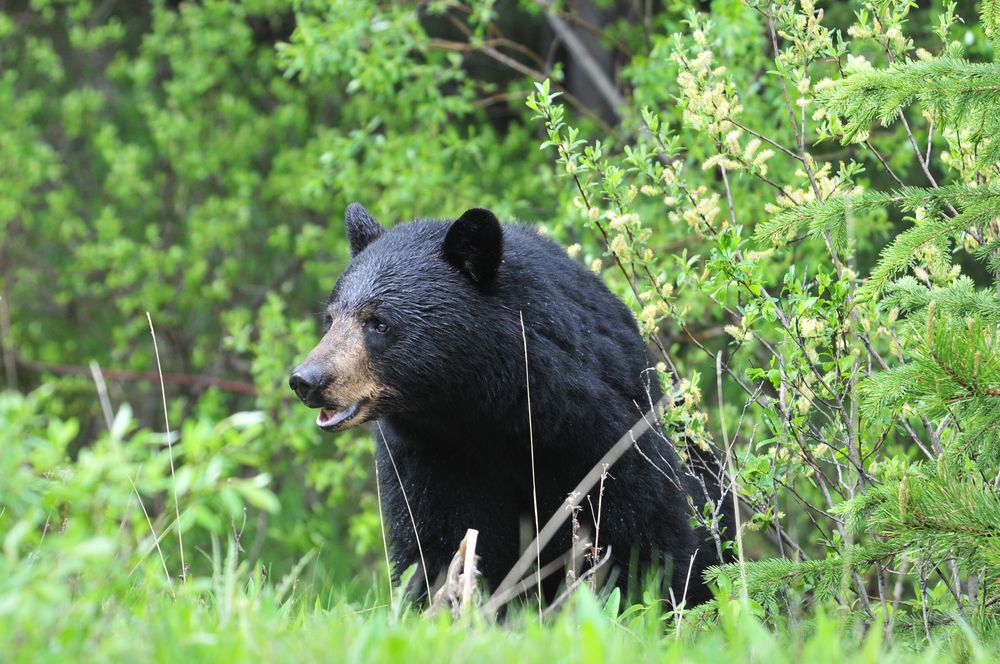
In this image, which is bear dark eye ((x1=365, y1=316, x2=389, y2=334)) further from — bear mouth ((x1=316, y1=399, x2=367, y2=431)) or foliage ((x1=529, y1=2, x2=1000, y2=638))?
foliage ((x1=529, y1=2, x2=1000, y2=638))

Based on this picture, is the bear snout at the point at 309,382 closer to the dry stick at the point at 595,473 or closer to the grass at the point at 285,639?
the dry stick at the point at 595,473

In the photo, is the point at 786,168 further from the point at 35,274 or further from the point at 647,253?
the point at 35,274

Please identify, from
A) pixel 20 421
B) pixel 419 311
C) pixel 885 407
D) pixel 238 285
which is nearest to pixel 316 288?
pixel 238 285

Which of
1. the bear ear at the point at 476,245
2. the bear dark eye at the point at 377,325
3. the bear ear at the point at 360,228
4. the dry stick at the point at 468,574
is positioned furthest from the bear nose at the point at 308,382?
the dry stick at the point at 468,574

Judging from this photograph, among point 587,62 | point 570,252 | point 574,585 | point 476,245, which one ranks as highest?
point 587,62

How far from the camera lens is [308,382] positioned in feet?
14.2

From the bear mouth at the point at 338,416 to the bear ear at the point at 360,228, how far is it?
2.89ft

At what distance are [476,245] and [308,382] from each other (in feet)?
2.75

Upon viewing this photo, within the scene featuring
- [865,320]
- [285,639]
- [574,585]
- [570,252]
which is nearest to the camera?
[285,639]

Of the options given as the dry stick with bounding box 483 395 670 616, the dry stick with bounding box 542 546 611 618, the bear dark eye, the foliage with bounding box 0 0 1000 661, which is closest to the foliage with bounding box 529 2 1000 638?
the foliage with bounding box 0 0 1000 661

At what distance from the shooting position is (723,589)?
3734 mm

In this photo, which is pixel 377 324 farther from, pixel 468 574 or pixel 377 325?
pixel 468 574

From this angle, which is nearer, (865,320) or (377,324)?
(865,320)

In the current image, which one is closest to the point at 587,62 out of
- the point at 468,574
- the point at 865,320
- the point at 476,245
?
the point at 476,245
